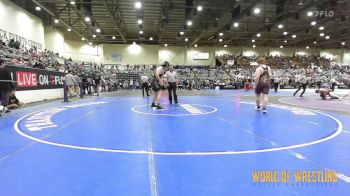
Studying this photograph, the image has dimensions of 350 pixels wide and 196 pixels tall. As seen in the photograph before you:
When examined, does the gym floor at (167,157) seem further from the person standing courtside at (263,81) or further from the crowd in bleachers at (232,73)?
the crowd in bleachers at (232,73)

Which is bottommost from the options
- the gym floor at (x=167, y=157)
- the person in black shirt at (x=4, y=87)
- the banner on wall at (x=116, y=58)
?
the gym floor at (x=167, y=157)

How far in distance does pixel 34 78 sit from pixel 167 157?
40.2ft

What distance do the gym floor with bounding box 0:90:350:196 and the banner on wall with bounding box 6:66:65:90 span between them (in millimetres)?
5895

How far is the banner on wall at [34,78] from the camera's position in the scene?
1196cm

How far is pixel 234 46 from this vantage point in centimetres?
4972

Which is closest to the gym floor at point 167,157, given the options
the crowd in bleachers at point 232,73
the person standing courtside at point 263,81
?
the person standing courtside at point 263,81

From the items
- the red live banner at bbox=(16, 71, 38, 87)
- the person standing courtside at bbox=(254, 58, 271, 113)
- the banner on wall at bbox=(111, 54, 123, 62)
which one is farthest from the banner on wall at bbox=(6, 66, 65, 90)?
the banner on wall at bbox=(111, 54, 123, 62)

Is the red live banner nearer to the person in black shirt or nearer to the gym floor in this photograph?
the person in black shirt

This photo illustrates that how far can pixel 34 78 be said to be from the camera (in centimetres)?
1395

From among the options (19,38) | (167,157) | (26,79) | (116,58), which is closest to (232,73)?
(116,58)

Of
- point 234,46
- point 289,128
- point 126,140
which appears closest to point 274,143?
point 289,128

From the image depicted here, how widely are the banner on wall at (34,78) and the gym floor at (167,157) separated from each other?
5.90m

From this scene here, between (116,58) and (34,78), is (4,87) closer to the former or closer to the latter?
(34,78)

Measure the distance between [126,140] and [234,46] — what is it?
47110 millimetres
